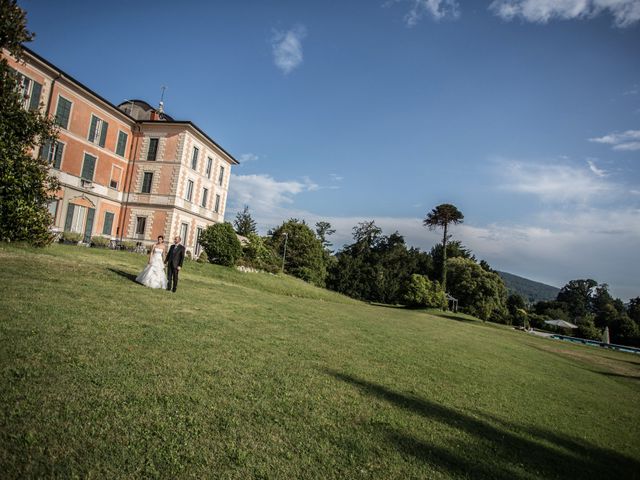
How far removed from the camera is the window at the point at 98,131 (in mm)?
30364

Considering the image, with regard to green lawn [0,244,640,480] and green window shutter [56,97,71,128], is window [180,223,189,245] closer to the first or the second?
green window shutter [56,97,71,128]

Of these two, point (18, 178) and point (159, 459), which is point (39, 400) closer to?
point (159, 459)

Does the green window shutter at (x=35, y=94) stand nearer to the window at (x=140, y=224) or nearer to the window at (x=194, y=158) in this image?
the window at (x=140, y=224)

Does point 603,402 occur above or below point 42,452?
below

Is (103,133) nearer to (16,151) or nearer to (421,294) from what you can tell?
(16,151)

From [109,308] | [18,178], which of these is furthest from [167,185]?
[109,308]

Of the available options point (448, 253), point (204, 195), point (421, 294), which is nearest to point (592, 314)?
point (448, 253)

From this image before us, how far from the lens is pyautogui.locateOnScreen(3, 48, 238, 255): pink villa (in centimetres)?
2753

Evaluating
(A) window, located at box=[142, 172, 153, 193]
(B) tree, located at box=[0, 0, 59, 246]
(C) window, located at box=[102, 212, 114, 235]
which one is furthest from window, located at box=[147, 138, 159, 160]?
(B) tree, located at box=[0, 0, 59, 246]

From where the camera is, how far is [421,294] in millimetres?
44938

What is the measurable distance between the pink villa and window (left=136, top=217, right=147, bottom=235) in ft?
0.29

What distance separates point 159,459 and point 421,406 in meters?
4.28

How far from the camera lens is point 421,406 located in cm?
579

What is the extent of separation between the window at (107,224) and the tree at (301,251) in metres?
24.0
